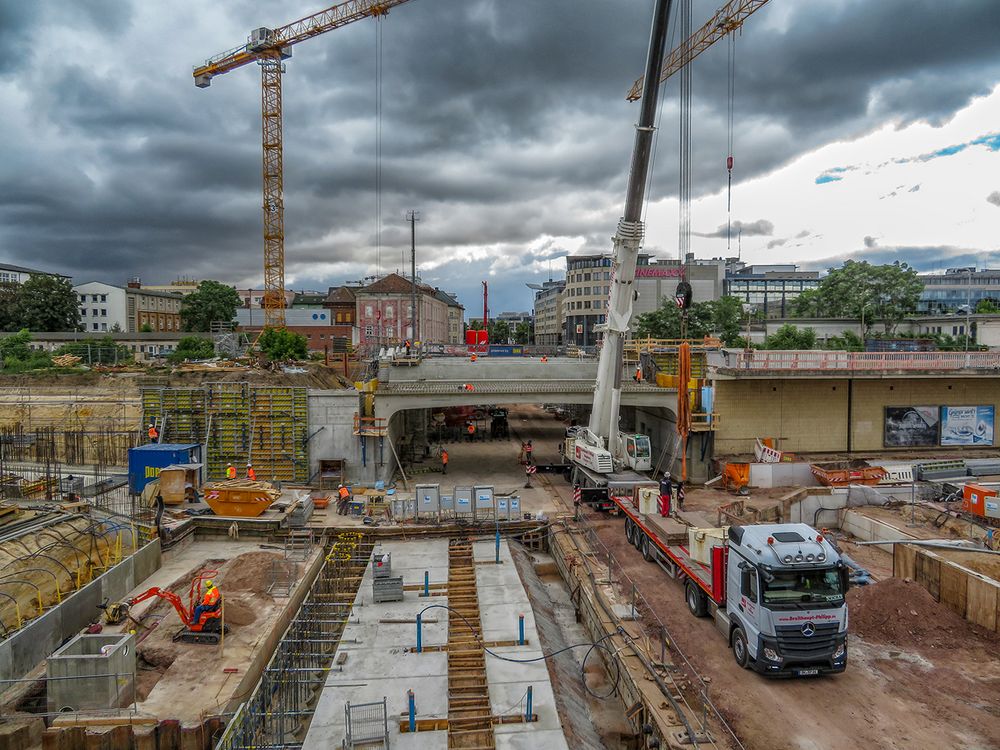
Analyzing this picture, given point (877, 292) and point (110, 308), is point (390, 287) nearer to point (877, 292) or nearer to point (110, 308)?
point (110, 308)

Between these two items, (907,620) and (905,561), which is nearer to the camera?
(907,620)

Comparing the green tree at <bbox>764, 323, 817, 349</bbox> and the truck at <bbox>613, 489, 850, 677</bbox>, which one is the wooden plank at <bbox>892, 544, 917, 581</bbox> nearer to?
the truck at <bbox>613, 489, 850, 677</bbox>

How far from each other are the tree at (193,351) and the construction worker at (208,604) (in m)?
38.6

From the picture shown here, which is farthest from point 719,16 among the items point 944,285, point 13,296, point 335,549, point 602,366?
point 944,285

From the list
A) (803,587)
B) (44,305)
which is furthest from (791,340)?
(44,305)

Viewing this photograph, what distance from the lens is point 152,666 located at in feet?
43.6

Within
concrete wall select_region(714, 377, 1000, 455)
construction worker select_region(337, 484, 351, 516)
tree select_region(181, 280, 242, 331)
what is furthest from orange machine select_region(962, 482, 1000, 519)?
tree select_region(181, 280, 242, 331)

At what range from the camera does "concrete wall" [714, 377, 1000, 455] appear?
30.6 meters

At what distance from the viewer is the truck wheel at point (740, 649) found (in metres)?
12.2

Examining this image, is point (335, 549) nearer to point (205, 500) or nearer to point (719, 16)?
point (205, 500)

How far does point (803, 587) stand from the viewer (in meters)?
11.5

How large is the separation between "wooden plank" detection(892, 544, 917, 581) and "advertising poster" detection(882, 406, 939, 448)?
55.7ft

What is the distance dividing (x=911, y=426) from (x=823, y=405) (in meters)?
5.11

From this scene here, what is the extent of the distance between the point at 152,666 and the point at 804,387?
30.2 metres
